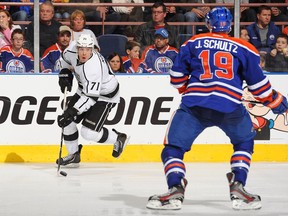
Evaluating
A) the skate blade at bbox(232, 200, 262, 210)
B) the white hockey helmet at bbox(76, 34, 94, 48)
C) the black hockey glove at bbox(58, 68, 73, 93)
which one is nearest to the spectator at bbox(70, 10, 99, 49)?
the black hockey glove at bbox(58, 68, 73, 93)

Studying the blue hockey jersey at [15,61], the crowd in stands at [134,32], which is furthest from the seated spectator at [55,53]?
the blue hockey jersey at [15,61]

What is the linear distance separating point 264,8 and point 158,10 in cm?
110

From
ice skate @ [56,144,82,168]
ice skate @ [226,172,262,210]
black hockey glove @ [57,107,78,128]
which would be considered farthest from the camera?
ice skate @ [56,144,82,168]

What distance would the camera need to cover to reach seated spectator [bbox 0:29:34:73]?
31.6ft

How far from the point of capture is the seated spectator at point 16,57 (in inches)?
380

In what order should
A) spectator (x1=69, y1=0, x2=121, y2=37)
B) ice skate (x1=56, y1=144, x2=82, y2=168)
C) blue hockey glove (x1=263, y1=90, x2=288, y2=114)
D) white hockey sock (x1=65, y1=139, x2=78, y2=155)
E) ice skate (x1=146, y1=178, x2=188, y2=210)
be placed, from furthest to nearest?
spectator (x1=69, y1=0, x2=121, y2=37)
white hockey sock (x1=65, y1=139, x2=78, y2=155)
ice skate (x1=56, y1=144, x2=82, y2=168)
blue hockey glove (x1=263, y1=90, x2=288, y2=114)
ice skate (x1=146, y1=178, x2=188, y2=210)

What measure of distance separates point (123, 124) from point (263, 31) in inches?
67.2

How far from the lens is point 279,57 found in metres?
9.83

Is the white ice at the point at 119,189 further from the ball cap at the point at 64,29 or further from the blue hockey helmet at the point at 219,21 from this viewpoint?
the ball cap at the point at 64,29

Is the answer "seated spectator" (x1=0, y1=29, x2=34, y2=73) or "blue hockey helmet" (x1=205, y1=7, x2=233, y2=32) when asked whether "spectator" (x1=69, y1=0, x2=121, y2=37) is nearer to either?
"seated spectator" (x1=0, y1=29, x2=34, y2=73)

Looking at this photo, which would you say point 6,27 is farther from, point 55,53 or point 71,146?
point 71,146

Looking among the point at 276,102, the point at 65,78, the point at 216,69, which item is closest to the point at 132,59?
the point at 65,78

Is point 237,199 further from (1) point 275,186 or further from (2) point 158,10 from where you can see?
(2) point 158,10

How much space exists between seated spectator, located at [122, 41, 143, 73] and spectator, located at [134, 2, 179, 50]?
6 cm
